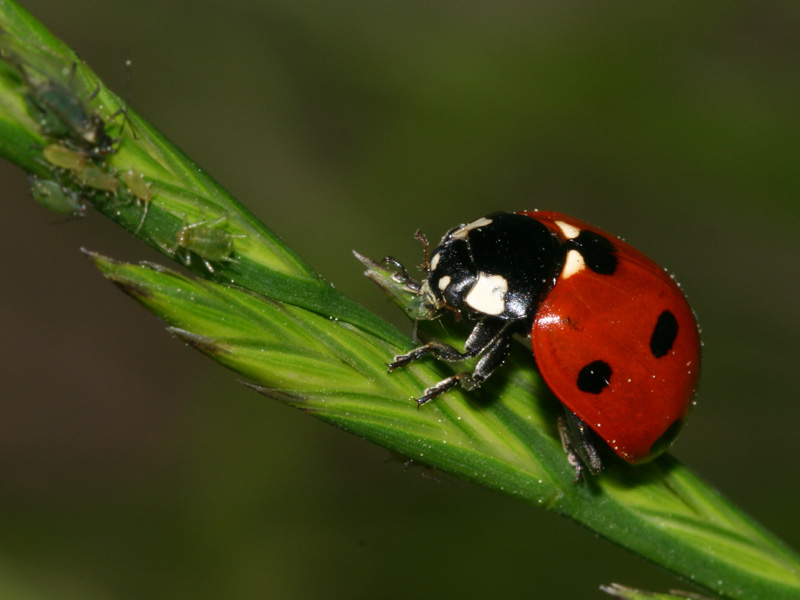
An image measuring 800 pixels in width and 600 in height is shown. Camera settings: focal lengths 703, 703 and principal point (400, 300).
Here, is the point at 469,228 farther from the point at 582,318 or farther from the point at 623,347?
the point at 623,347

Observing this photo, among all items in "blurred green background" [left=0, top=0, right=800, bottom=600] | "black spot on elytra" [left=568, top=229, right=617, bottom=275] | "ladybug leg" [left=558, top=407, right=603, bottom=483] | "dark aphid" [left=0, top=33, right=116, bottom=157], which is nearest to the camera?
"dark aphid" [left=0, top=33, right=116, bottom=157]

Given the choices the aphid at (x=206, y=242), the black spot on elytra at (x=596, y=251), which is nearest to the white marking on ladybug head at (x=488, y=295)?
the black spot on elytra at (x=596, y=251)

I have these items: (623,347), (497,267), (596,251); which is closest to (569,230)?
(596,251)

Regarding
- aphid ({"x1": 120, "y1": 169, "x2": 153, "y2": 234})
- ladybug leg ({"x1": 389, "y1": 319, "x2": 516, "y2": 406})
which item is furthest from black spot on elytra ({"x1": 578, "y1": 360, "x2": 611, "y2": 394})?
aphid ({"x1": 120, "y1": 169, "x2": 153, "y2": 234})

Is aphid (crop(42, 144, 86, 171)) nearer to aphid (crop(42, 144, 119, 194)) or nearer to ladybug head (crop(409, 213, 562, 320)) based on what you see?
aphid (crop(42, 144, 119, 194))

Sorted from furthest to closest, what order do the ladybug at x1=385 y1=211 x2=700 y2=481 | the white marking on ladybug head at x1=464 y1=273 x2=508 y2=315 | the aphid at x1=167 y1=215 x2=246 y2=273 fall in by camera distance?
the white marking on ladybug head at x1=464 y1=273 x2=508 y2=315 → the ladybug at x1=385 y1=211 x2=700 y2=481 → the aphid at x1=167 y1=215 x2=246 y2=273

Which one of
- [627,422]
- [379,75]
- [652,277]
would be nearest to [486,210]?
[379,75]

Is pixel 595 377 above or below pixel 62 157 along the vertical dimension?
below
